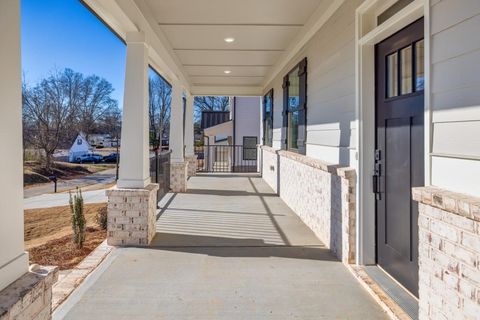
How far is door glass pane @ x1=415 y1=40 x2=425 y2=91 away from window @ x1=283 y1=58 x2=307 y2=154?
113 inches

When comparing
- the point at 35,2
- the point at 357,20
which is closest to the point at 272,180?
the point at 357,20

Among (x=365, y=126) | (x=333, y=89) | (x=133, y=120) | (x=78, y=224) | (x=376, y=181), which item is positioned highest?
(x=333, y=89)

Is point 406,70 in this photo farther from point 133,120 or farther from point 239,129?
point 239,129

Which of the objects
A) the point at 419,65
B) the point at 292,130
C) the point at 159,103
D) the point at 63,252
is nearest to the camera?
the point at 419,65

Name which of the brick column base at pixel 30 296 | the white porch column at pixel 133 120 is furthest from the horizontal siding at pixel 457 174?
the white porch column at pixel 133 120

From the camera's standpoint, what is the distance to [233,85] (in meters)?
11.0

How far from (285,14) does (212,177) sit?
7206 mm

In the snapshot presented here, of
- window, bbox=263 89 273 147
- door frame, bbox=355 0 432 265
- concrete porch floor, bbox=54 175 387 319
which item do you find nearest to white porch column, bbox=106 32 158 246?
concrete porch floor, bbox=54 175 387 319

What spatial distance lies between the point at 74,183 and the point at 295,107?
251 inches

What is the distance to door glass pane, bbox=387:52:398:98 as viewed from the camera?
2.99 m

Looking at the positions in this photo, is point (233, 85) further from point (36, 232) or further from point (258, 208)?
point (36, 232)

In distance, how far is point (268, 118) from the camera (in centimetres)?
1040

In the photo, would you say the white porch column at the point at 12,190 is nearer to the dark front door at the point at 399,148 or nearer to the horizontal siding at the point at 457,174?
the horizontal siding at the point at 457,174

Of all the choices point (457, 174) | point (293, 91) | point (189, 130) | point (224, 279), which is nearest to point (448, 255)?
point (457, 174)
